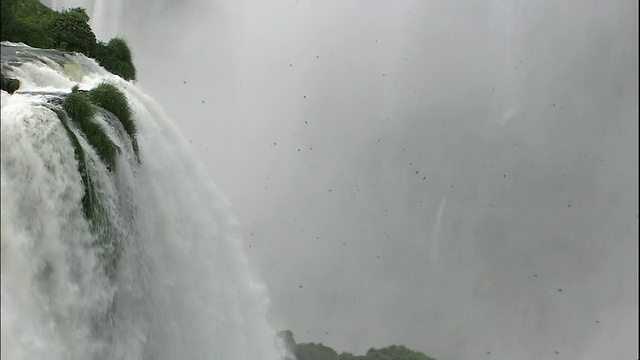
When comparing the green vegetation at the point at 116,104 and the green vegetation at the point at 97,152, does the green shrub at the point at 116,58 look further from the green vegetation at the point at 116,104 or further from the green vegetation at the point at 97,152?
the green vegetation at the point at 97,152

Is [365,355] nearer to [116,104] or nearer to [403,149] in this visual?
[403,149]

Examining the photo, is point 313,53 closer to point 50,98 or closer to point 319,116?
point 319,116

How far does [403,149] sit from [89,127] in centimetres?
967

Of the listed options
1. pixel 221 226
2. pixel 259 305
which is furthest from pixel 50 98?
pixel 259 305

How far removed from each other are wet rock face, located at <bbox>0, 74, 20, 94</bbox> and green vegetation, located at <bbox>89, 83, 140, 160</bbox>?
574 millimetres

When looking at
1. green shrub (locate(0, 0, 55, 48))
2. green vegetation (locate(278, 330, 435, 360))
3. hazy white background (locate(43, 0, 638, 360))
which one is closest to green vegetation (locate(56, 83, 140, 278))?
green shrub (locate(0, 0, 55, 48))

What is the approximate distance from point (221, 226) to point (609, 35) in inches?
273

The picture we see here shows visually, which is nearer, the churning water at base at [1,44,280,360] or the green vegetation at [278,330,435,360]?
the churning water at base at [1,44,280,360]

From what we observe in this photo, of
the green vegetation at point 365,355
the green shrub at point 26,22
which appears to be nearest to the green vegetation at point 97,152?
the green shrub at point 26,22

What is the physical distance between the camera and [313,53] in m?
13.6

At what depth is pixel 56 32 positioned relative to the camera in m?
7.36

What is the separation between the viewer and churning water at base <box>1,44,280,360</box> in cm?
329

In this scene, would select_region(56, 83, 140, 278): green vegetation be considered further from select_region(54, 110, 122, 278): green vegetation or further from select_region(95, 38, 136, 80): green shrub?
select_region(95, 38, 136, 80): green shrub

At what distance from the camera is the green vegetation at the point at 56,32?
20.0ft
